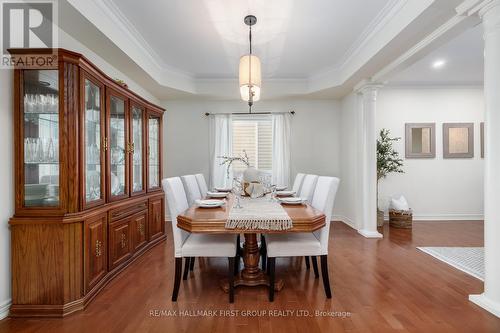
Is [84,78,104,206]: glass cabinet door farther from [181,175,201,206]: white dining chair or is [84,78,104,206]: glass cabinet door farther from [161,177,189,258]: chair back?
[181,175,201,206]: white dining chair

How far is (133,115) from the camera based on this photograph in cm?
338

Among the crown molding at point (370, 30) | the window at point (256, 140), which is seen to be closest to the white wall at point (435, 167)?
the crown molding at point (370, 30)

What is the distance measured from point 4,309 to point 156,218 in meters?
1.96

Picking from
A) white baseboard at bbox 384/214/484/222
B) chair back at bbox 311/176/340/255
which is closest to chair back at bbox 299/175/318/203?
chair back at bbox 311/176/340/255

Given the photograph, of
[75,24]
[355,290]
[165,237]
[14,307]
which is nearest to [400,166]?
[355,290]

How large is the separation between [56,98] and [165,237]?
257cm

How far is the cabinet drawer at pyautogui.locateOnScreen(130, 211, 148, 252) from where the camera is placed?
10.5ft

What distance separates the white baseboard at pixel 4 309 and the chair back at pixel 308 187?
2.75 metres

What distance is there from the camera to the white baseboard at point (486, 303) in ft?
6.78

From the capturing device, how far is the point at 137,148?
354 centimetres

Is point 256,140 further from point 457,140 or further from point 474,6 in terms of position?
point 457,140

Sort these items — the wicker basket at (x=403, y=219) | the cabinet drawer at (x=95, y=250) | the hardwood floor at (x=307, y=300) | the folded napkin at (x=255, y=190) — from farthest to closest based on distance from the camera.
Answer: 1. the wicker basket at (x=403, y=219)
2. the folded napkin at (x=255, y=190)
3. the cabinet drawer at (x=95, y=250)
4. the hardwood floor at (x=307, y=300)

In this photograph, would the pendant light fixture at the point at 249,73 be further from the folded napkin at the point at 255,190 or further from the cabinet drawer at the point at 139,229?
the cabinet drawer at the point at 139,229

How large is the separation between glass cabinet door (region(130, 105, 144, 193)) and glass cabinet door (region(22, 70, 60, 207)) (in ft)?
3.63
